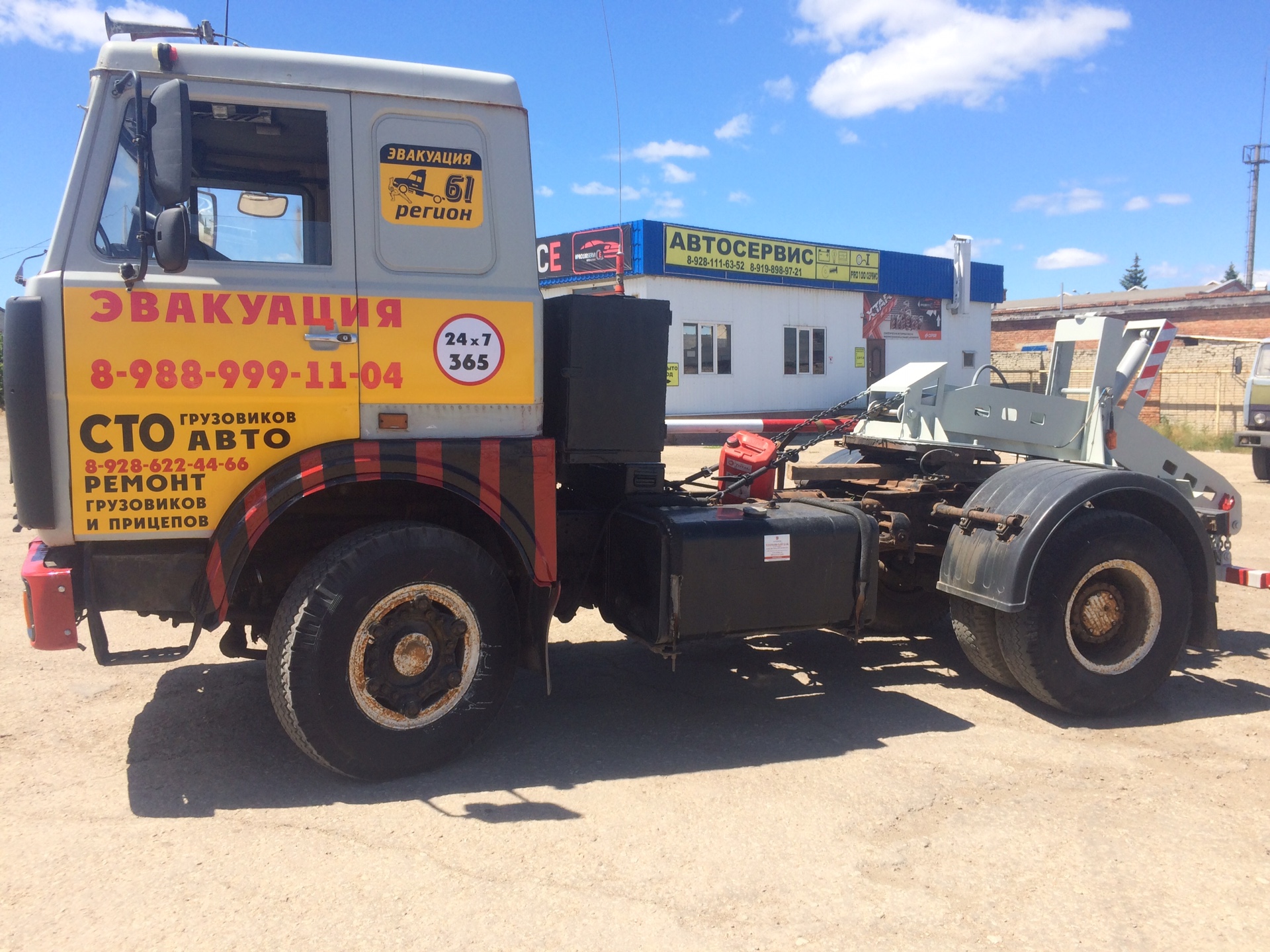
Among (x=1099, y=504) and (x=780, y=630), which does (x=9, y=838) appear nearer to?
(x=780, y=630)

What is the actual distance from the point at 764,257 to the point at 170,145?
2731 centimetres

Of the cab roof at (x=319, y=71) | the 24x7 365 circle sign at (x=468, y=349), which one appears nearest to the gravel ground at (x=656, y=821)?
the 24x7 365 circle sign at (x=468, y=349)

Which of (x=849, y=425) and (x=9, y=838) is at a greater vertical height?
(x=849, y=425)

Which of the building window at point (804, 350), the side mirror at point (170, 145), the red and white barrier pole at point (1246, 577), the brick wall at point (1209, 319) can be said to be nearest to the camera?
the side mirror at point (170, 145)

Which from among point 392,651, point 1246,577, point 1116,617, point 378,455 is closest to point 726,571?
point 392,651

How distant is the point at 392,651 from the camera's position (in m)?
4.08

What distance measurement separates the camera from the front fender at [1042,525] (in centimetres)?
491

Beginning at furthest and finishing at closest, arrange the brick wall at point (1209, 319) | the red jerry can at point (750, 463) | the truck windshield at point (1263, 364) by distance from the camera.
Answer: the brick wall at point (1209, 319) < the truck windshield at point (1263, 364) < the red jerry can at point (750, 463)

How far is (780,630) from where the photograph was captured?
482 cm

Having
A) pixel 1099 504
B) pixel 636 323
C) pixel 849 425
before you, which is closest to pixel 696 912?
pixel 636 323

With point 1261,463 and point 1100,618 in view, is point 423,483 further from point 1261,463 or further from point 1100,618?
point 1261,463

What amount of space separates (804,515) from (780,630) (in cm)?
61

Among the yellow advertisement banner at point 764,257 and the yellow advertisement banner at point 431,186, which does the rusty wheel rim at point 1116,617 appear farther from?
the yellow advertisement banner at point 764,257

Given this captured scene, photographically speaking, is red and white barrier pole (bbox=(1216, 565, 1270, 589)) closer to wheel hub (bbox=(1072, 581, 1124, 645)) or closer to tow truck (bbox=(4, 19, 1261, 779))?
tow truck (bbox=(4, 19, 1261, 779))
